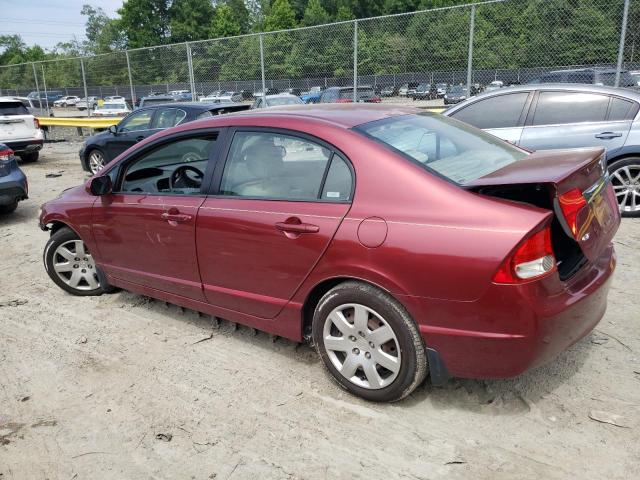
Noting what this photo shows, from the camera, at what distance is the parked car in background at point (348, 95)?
469 inches

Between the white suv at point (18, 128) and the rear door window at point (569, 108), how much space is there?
1244 centimetres

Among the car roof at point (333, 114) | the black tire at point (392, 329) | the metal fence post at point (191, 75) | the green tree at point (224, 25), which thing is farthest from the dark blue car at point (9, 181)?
the green tree at point (224, 25)

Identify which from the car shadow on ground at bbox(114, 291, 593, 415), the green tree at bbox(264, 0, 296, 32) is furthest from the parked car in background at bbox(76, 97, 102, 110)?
the green tree at bbox(264, 0, 296, 32)

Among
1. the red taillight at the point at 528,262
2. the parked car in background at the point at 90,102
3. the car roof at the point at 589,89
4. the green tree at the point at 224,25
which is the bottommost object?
the red taillight at the point at 528,262

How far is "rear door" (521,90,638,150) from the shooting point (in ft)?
19.6

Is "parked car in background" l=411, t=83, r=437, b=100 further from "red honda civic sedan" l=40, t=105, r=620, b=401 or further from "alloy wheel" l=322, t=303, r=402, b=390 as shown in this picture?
"alloy wheel" l=322, t=303, r=402, b=390

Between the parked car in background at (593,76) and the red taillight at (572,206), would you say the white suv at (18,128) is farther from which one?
the red taillight at (572,206)

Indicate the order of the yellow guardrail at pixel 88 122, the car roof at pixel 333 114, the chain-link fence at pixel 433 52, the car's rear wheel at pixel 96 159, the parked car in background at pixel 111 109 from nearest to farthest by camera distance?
the car roof at pixel 333 114, the chain-link fence at pixel 433 52, the car's rear wheel at pixel 96 159, the yellow guardrail at pixel 88 122, the parked car in background at pixel 111 109

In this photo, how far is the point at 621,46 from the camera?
8.66 metres

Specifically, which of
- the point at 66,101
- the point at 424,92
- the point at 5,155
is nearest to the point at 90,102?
the point at 66,101

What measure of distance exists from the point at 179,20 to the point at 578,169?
89210mm

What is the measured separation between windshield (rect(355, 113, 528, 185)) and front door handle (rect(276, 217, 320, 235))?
0.60 metres

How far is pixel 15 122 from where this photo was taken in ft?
43.5

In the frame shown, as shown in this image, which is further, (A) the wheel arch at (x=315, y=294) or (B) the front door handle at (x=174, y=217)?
(B) the front door handle at (x=174, y=217)
